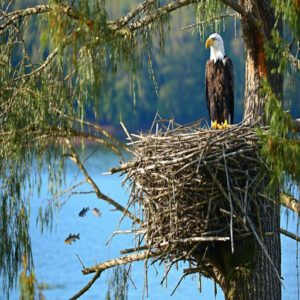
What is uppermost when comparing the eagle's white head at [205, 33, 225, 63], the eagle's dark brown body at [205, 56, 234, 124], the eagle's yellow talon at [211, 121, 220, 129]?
the eagle's white head at [205, 33, 225, 63]

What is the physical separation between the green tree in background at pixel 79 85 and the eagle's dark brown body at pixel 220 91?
50 cm

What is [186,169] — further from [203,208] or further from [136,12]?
[136,12]

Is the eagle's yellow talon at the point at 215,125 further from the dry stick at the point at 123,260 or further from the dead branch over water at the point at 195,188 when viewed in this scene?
the dry stick at the point at 123,260

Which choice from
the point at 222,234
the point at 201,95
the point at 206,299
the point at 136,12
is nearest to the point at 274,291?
the point at 222,234

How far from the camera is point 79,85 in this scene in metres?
3.96

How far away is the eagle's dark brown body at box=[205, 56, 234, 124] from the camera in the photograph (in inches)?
224

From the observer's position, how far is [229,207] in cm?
442

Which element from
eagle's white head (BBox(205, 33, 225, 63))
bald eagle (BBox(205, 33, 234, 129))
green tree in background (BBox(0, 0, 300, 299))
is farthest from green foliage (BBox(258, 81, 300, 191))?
eagle's white head (BBox(205, 33, 225, 63))

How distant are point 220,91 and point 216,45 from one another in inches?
11.4

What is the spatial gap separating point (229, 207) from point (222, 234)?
123 mm

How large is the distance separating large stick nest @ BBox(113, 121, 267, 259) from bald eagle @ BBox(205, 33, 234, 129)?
1184mm

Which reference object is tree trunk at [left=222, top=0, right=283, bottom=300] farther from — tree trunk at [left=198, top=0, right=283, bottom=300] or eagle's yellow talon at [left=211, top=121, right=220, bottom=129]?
eagle's yellow talon at [left=211, top=121, right=220, bottom=129]

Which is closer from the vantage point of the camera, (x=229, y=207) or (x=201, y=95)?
(x=229, y=207)

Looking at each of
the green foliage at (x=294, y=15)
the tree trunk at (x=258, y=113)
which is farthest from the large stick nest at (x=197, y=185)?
the green foliage at (x=294, y=15)
